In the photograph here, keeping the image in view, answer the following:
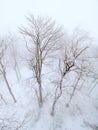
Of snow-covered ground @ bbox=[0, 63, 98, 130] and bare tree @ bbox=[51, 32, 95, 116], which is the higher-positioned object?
bare tree @ bbox=[51, 32, 95, 116]

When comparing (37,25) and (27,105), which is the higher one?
(37,25)

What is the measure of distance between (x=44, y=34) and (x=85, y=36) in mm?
14005

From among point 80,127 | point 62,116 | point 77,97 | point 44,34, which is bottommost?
point 80,127

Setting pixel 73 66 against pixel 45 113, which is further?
pixel 45 113

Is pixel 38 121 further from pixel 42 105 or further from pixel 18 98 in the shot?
pixel 18 98

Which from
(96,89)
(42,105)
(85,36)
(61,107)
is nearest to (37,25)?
(42,105)

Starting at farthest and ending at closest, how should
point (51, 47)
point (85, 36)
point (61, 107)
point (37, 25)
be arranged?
point (85, 36) < point (61, 107) < point (51, 47) < point (37, 25)

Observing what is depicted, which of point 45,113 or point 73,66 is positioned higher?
point 73,66

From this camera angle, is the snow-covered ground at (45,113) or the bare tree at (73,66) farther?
the snow-covered ground at (45,113)

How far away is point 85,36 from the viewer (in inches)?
772

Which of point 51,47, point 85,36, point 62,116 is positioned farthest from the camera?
point 85,36

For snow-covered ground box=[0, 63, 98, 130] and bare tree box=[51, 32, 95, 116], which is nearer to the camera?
bare tree box=[51, 32, 95, 116]

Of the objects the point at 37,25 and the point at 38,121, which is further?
the point at 38,121

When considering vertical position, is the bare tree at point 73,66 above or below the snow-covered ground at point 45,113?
above
